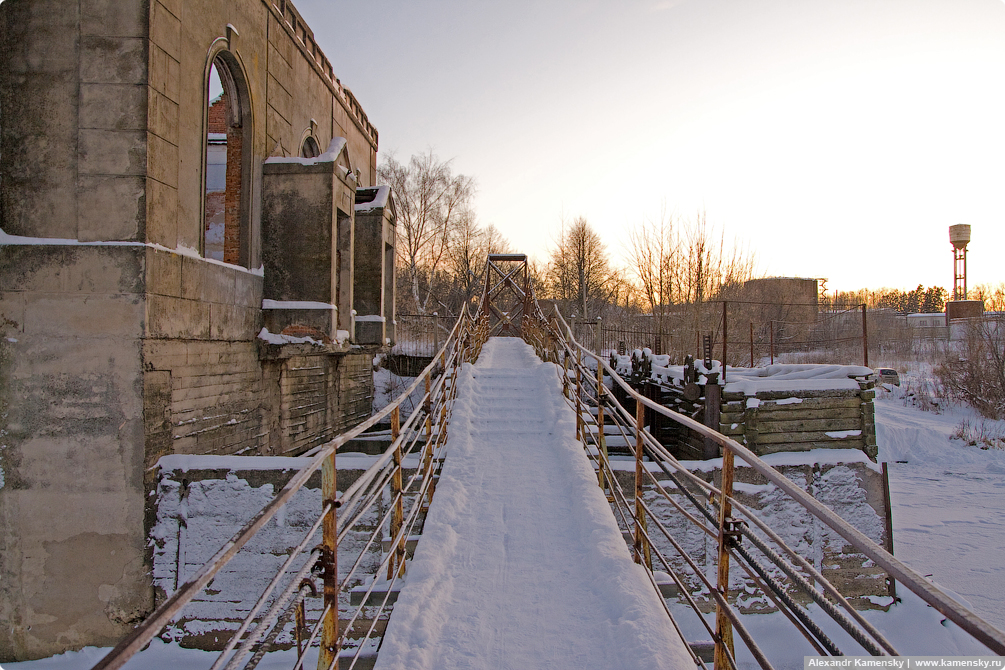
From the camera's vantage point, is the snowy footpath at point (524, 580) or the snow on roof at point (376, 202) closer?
the snowy footpath at point (524, 580)

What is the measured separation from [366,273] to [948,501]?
14.8 metres

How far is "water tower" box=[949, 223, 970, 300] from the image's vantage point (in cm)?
3456

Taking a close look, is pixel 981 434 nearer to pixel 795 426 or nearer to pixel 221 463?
pixel 795 426

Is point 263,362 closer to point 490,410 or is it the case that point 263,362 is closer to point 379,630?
point 490,410

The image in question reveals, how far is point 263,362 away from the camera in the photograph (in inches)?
319

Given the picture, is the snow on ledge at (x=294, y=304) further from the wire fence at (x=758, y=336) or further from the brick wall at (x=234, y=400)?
the wire fence at (x=758, y=336)

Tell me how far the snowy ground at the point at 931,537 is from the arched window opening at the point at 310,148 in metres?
8.71

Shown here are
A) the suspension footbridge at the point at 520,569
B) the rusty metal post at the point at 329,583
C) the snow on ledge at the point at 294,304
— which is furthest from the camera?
the snow on ledge at the point at 294,304

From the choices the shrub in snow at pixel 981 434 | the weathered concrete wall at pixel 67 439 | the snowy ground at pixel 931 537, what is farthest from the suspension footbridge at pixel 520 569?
the shrub in snow at pixel 981 434

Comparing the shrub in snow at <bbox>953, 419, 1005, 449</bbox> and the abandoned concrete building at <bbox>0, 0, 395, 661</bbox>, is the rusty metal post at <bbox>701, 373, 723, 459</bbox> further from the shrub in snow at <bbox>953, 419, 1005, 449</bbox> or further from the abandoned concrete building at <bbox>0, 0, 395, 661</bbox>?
the shrub in snow at <bbox>953, 419, 1005, 449</bbox>

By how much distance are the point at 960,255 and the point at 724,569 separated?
44297 millimetres

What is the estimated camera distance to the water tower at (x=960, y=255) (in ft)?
113

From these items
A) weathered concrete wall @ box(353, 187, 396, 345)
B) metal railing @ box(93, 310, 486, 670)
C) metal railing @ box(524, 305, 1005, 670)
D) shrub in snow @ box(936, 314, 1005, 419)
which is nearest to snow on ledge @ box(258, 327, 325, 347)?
weathered concrete wall @ box(353, 187, 396, 345)

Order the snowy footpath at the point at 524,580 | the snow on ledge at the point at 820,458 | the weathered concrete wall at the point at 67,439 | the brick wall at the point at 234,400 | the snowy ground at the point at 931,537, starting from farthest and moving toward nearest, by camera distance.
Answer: the snow on ledge at the point at 820,458
the snowy ground at the point at 931,537
the brick wall at the point at 234,400
the weathered concrete wall at the point at 67,439
the snowy footpath at the point at 524,580
